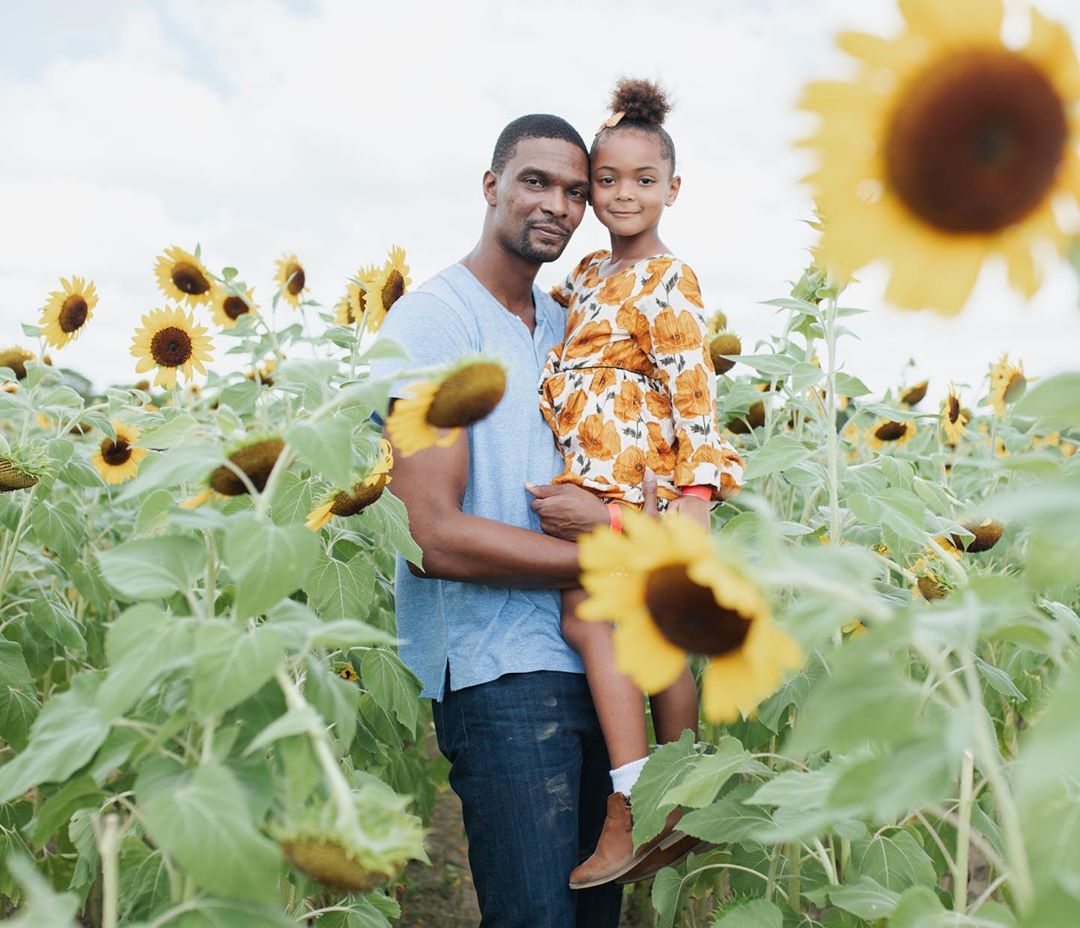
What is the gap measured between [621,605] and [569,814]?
150 centimetres

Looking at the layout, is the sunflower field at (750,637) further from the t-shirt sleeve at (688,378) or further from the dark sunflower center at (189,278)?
the dark sunflower center at (189,278)

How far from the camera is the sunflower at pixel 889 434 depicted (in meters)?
4.16

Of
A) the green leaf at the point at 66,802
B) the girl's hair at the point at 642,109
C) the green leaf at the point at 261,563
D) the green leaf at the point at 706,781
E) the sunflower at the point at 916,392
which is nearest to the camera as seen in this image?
the green leaf at the point at 261,563

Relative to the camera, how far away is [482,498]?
8.13 ft

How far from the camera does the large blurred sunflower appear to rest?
37.4 inches

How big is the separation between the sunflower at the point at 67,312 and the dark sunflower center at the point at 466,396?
2.44 meters

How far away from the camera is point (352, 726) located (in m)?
1.21

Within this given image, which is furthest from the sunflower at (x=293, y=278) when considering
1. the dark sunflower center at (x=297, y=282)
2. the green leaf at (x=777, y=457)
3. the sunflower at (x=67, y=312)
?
the green leaf at (x=777, y=457)

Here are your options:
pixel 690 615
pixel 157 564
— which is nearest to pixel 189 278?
pixel 157 564

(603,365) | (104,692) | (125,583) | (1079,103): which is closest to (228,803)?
(104,692)

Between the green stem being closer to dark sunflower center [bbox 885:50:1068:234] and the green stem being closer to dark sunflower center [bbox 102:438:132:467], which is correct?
dark sunflower center [bbox 885:50:1068:234]

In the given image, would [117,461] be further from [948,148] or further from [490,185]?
[948,148]

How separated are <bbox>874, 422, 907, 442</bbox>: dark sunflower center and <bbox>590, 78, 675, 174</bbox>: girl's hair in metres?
1.60

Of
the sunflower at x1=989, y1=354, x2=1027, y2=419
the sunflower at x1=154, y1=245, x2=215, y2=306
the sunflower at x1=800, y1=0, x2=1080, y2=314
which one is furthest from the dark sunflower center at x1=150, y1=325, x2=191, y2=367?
the sunflower at x1=989, y1=354, x2=1027, y2=419
